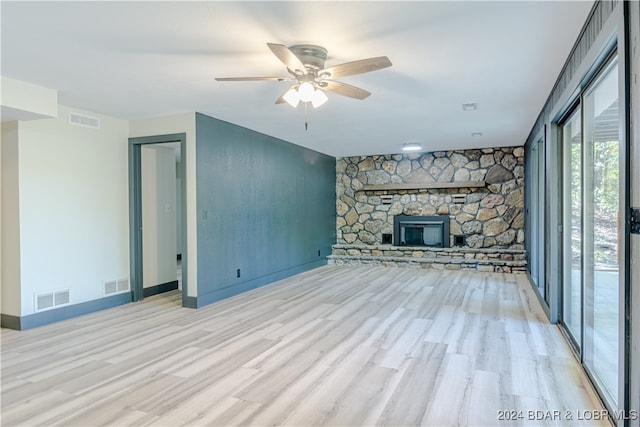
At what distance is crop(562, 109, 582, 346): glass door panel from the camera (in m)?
3.23

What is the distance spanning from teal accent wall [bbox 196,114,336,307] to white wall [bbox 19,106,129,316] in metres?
1.15

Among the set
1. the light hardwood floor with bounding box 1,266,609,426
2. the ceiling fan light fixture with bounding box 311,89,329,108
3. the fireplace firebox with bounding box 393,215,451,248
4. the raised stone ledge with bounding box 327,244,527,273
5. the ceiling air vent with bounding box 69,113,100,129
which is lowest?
the light hardwood floor with bounding box 1,266,609,426

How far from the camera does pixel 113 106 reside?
4391mm

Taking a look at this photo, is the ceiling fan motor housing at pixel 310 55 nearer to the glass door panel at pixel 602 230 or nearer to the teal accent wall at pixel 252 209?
the glass door panel at pixel 602 230

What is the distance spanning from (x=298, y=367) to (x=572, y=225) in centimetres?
275

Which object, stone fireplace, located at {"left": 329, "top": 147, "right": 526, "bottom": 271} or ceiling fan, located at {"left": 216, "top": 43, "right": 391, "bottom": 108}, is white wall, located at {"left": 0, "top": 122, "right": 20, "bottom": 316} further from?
stone fireplace, located at {"left": 329, "top": 147, "right": 526, "bottom": 271}

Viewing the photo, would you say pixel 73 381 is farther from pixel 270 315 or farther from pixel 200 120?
pixel 200 120

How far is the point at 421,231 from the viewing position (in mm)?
8359

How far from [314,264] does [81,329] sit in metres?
4.57

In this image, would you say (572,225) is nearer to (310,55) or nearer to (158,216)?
(310,55)

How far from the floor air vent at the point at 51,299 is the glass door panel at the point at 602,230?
5055 mm

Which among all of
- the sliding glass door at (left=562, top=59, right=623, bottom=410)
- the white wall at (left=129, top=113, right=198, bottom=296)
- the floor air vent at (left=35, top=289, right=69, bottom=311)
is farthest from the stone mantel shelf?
the floor air vent at (left=35, top=289, right=69, bottom=311)

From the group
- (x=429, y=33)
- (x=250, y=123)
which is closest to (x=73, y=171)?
(x=250, y=123)

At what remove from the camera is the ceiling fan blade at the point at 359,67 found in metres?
2.56
